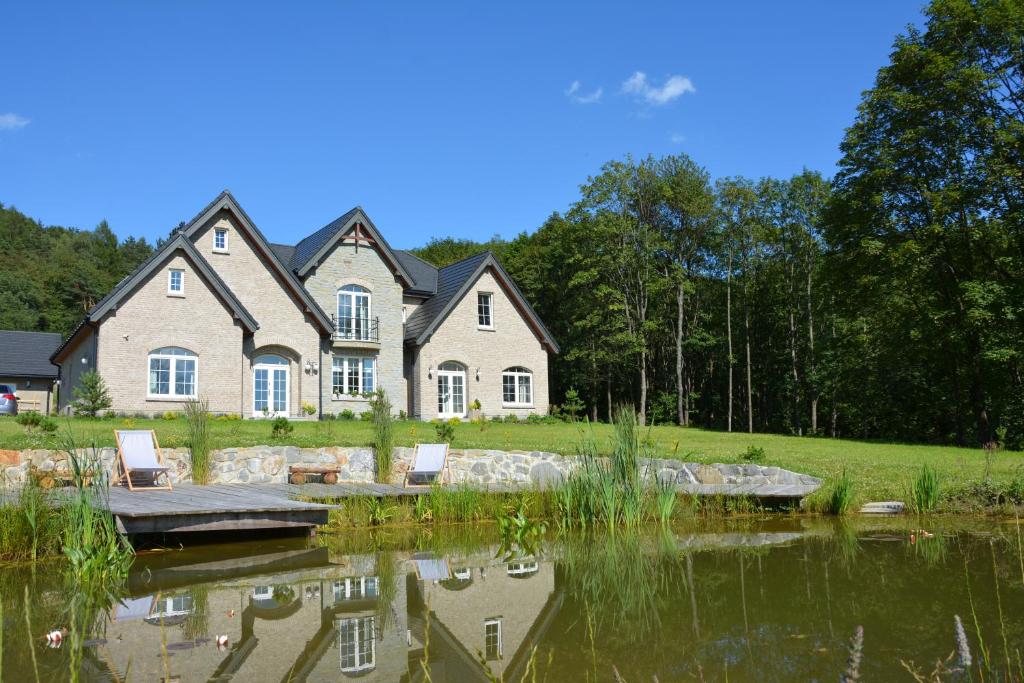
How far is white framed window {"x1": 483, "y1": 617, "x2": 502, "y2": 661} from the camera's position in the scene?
505 centimetres

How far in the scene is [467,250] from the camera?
5144cm

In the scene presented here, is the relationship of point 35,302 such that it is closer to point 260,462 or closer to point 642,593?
point 260,462

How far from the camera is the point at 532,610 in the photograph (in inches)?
240

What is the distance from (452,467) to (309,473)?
2410 millimetres

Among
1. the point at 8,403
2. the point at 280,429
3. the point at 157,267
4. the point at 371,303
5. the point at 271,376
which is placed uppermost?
the point at 157,267

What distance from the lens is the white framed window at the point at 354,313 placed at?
25.7 m

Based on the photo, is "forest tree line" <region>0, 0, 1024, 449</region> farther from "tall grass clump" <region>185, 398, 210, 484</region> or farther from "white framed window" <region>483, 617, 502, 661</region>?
"white framed window" <region>483, 617, 502, 661</region>

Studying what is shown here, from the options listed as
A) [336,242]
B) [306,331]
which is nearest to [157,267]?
[306,331]

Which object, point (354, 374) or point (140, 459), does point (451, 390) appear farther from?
point (140, 459)

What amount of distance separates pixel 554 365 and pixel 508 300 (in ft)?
38.6

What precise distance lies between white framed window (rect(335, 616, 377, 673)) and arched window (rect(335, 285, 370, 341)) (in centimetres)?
2031

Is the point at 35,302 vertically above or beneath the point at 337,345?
above

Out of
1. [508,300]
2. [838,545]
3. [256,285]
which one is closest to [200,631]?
[838,545]

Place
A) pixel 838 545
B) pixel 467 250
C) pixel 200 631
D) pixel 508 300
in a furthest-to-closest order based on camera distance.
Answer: pixel 467 250, pixel 508 300, pixel 838 545, pixel 200 631
